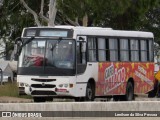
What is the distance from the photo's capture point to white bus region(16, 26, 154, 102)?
2673 centimetres

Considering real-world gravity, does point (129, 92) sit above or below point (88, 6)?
below

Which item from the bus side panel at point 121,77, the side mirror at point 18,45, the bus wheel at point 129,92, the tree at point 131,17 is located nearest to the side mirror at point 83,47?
the bus side panel at point 121,77

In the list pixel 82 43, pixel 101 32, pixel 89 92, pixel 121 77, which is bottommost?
pixel 89 92

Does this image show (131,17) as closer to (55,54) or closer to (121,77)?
(121,77)

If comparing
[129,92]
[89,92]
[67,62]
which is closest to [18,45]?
[67,62]

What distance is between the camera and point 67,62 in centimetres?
2681

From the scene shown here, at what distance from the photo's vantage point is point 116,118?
17047 millimetres

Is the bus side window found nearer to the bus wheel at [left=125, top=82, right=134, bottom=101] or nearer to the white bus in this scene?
the white bus

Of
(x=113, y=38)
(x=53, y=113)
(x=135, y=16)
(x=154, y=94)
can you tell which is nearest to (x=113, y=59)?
(x=113, y=38)

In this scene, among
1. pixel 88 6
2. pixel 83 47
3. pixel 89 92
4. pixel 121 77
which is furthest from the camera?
pixel 88 6

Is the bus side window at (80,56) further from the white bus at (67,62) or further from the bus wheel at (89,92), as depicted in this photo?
the bus wheel at (89,92)

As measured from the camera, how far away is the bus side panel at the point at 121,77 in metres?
29.1

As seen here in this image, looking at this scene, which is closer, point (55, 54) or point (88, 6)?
point (55, 54)

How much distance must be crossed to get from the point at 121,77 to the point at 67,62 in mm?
4284
